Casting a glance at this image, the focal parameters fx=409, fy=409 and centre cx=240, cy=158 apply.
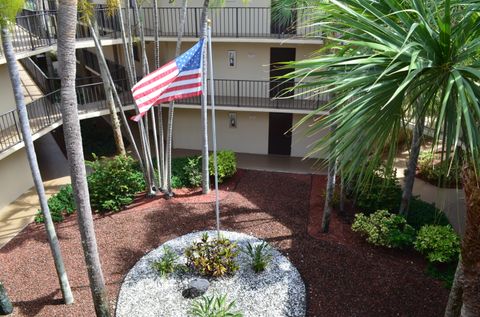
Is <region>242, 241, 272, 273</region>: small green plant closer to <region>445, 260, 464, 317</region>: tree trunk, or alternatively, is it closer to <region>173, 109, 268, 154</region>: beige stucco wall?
<region>445, 260, 464, 317</region>: tree trunk

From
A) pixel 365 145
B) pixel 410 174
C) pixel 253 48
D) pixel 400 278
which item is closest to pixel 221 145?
pixel 253 48

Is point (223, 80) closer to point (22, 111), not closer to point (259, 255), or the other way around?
point (259, 255)

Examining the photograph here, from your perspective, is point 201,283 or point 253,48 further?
point 253,48

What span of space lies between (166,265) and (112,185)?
4571 mm

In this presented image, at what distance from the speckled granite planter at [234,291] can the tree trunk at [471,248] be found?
3.76 m

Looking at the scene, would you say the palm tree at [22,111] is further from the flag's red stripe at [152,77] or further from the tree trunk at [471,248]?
the tree trunk at [471,248]

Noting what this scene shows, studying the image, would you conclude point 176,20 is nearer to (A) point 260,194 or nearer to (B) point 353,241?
(A) point 260,194

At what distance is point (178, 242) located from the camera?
11.9 m

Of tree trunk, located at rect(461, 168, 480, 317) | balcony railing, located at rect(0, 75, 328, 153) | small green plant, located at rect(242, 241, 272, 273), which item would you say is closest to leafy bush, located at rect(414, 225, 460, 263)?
tree trunk, located at rect(461, 168, 480, 317)

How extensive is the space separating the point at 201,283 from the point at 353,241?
4.56 metres

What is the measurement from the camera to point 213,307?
8969mm

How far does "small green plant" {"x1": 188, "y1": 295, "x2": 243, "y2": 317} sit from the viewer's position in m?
8.86

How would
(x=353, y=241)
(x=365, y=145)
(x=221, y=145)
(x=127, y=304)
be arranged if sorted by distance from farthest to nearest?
1. (x=221, y=145)
2. (x=353, y=241)
3. (x=127, y=304)
4. (x=365, y=145)

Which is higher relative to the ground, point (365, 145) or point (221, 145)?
point (365, 145)
